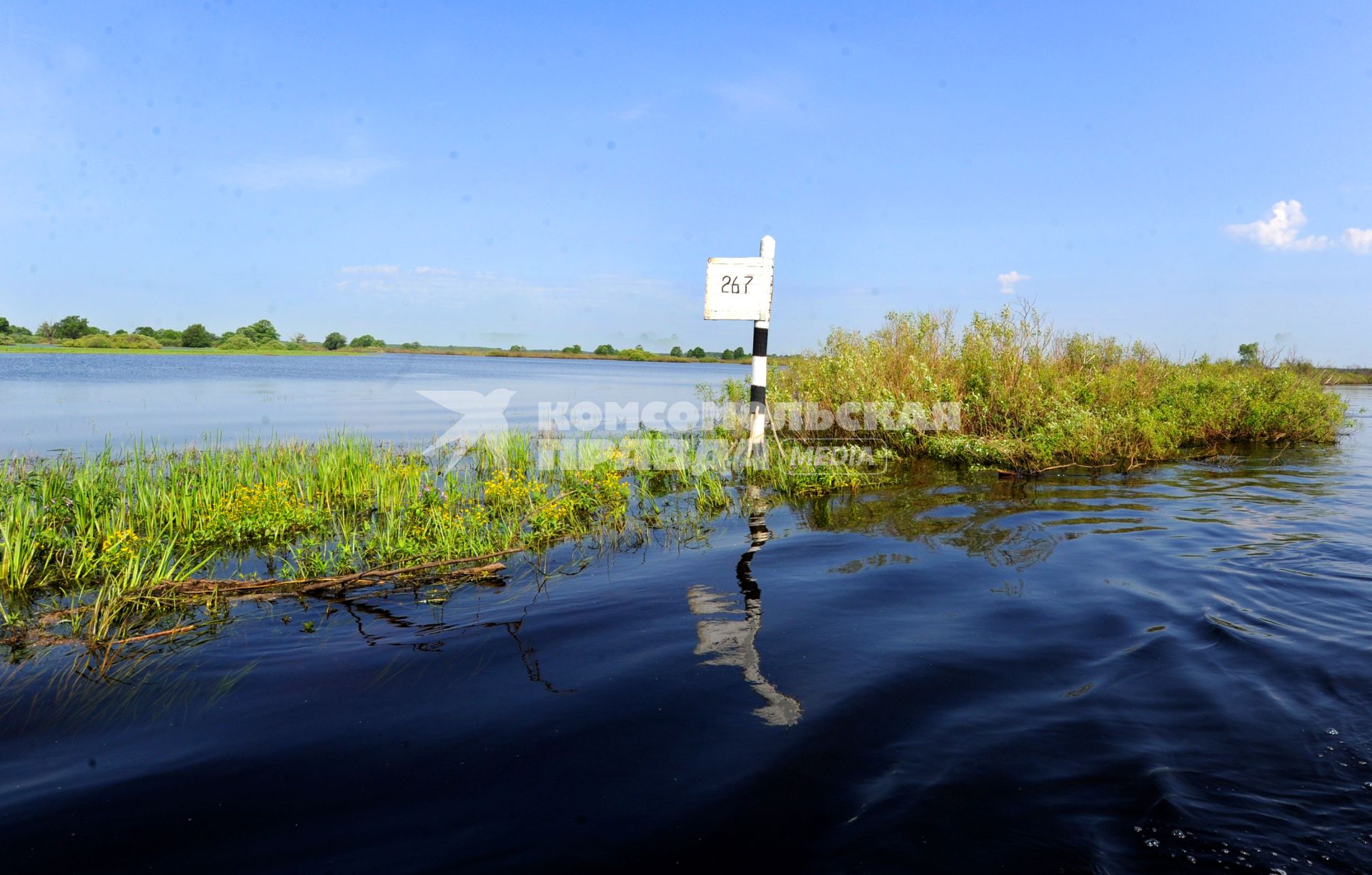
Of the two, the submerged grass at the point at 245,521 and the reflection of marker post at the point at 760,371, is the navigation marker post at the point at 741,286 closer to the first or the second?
the reflection of marker post at the point at 760,371

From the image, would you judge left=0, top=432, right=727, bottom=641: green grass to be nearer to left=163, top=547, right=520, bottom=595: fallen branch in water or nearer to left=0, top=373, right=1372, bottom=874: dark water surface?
left=163, top=547, right=520, bottom=595: fallen branch in water

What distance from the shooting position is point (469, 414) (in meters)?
23.3

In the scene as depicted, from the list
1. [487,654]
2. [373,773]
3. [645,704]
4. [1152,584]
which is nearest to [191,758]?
[373,773]

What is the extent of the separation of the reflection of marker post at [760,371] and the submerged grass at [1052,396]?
314 cm

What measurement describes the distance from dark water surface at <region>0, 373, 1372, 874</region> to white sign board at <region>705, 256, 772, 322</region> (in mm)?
4980

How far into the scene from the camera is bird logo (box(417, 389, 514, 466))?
14354 mm

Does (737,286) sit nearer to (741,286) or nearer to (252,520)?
(741,286)

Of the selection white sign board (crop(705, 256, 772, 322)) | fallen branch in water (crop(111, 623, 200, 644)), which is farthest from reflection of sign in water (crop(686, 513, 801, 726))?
white sign board (crop(705, 256, 772, 322))

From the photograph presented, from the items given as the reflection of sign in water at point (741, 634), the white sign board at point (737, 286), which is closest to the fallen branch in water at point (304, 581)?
the reflection of sign in water at point (741, 634)

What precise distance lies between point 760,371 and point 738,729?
787cm

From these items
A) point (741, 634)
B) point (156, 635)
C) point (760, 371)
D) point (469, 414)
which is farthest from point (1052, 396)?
point (469, 414)

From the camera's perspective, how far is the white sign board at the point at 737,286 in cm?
1013

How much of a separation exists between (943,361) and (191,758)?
45.6 feet

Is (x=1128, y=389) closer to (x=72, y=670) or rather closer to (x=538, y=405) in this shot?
(x=72, y=670)
